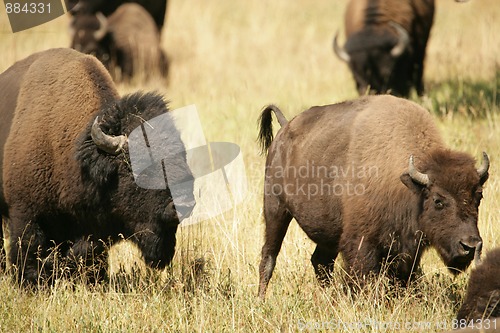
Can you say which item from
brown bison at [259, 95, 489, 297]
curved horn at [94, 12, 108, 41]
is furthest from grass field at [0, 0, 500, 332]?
curved horn at [94, 12, 108, 41]

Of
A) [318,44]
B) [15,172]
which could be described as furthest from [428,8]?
[15,172]

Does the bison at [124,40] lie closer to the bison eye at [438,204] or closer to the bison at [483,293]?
the bison eye at [438,204]

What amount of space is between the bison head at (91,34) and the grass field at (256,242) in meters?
0.63

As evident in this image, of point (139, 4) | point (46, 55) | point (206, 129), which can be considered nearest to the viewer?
point (46, 55)

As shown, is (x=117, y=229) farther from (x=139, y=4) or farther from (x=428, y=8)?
(x=139, y=4)

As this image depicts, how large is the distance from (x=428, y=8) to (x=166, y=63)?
194 inches

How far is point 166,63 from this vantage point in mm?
14344

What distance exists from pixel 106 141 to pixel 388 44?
7128mm

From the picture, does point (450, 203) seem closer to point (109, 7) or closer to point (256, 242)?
point (256, 242)

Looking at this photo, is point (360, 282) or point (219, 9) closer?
point (360, 282)

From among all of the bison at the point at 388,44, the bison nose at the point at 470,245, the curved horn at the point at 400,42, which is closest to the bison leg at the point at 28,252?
the bison nose at the point at 470,245

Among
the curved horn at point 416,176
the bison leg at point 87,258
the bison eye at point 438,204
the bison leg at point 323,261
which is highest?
the curved horn at point 416,176

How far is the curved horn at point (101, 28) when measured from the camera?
14867mm

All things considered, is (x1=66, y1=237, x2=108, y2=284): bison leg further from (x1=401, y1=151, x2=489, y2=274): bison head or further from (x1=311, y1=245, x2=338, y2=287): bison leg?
(x1=401, y1=151, x2=489, y2=274): bison head
